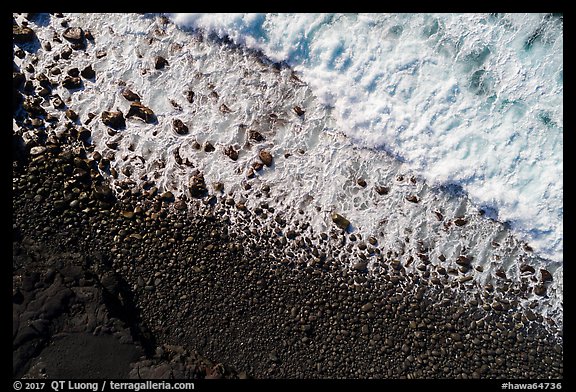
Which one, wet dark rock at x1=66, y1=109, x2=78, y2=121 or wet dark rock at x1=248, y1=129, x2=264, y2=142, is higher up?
wet dark rock at x1=248, y1=129, x2=264, y2=142

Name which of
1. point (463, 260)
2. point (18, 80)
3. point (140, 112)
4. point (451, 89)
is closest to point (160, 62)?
point (140, 112)

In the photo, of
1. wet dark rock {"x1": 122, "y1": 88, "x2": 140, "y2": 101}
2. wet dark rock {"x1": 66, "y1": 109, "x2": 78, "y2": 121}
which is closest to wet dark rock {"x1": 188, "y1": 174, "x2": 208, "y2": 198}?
wet dark rock {"x1": 122, "y1": 88, "x2": 140, "y2": 101}

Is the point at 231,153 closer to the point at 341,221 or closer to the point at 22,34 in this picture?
the point at 341,221

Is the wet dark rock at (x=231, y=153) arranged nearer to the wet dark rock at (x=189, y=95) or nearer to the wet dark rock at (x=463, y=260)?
the wet dark rock at (x=189, y=95)

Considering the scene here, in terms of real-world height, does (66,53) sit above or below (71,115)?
above

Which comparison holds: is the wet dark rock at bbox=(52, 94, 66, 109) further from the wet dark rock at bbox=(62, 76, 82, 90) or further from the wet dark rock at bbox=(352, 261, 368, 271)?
the wet dark rock at bbox=(352, 261, 368, 271)

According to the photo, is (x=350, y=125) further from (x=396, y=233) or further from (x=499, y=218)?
(x=499, y=218)
